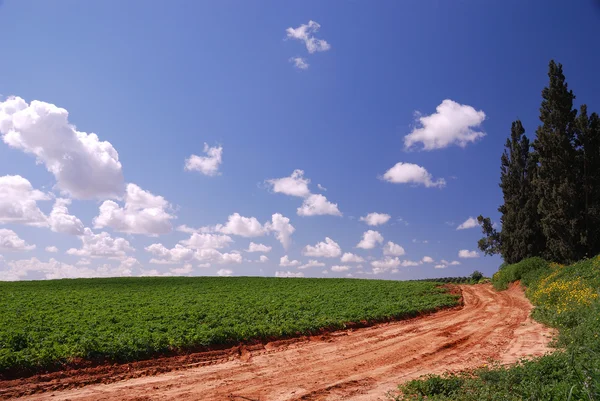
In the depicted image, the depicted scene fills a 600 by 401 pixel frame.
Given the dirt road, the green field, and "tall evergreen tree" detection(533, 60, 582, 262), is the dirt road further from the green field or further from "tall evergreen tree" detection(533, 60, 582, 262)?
"tall evergreen tree" detection(533, 60, 582, 262)

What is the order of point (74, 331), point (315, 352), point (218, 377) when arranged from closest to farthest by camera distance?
point (218, 377) < point (315, 352) < point (74, 331)

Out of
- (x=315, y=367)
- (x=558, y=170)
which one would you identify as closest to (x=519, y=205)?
(x=558, y=170)

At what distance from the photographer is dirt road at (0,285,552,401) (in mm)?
9492

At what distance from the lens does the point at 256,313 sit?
20.4 m

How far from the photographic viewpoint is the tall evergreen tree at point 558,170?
30.7 metres

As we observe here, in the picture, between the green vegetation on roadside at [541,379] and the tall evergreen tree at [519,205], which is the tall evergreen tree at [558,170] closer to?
the tall evergreen tree at [519,205]

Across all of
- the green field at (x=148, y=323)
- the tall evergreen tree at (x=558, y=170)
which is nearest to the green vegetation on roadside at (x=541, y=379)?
the green field at (x=148, y=323)

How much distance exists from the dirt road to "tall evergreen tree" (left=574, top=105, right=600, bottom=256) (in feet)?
59.2

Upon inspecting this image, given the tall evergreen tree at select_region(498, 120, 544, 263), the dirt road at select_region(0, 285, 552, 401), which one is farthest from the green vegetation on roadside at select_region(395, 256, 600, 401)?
the tall evergreen tree at select_region(498, 120, 544, 263)

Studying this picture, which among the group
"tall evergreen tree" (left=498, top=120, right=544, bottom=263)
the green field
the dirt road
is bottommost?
the dirt road

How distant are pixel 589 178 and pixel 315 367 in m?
31.5

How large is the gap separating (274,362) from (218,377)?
88.5 inches

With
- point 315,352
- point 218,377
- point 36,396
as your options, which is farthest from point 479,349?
point 36,396

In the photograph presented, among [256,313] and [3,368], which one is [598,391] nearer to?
[3,368]
